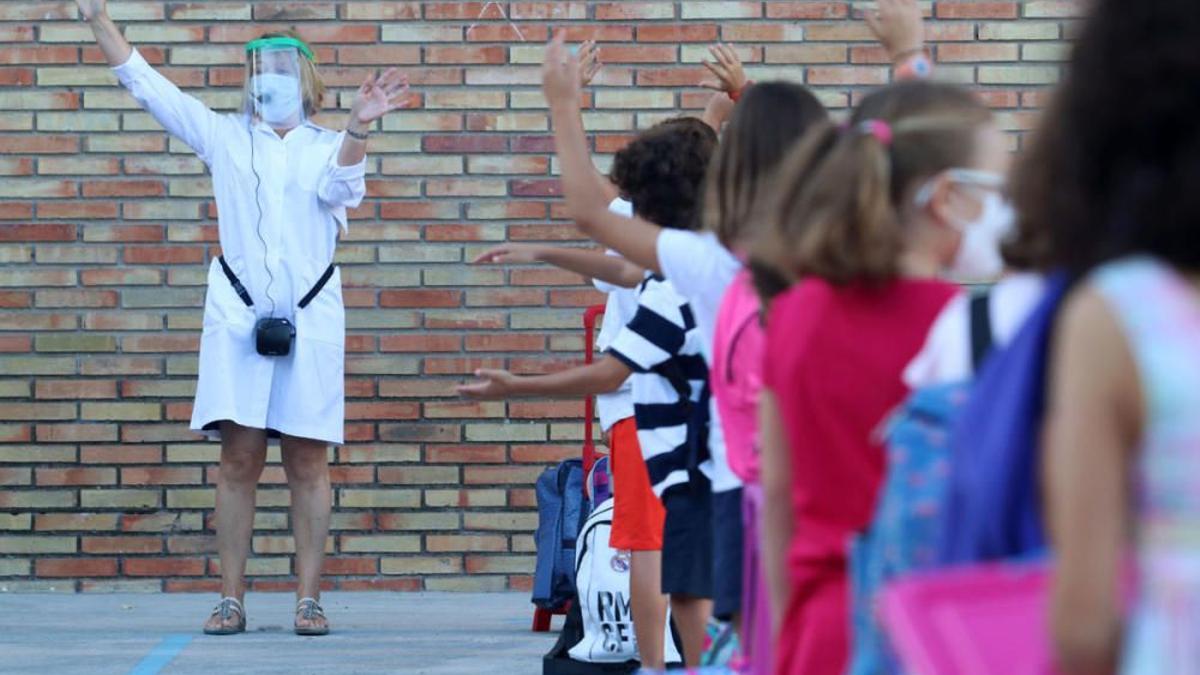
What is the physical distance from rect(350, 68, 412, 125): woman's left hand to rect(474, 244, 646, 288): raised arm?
7.27ft

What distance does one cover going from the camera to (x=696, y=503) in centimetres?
426

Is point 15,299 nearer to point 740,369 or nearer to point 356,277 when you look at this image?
point 356,277

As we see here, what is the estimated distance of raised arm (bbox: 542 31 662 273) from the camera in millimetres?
3471

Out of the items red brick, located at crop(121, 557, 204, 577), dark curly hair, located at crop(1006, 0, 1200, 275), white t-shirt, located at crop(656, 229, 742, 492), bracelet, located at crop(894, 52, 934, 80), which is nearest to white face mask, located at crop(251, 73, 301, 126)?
red brick, located at crop(121, 557, 204, 577)

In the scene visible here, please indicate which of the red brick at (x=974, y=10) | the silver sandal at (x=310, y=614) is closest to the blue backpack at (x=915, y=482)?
the silver sandal at (x=310, y=614)

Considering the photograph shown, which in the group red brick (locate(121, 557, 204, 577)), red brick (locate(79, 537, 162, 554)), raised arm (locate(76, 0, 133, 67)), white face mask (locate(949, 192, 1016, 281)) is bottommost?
red brick (locate(121, 557, 204, 577))

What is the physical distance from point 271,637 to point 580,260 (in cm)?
272

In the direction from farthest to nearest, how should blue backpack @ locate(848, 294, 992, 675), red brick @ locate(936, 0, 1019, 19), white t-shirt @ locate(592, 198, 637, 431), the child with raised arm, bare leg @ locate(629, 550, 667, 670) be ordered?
1. red brick @ locate(936, 0, 1019, 19)
2. white t-shirt @ locate(592, 198, 637, 431)
3. bare leg @ locate(629, 550, 667, 670)
4. the child with raised arm
5. blue backpack @ locate(848, 294, 992, 675)

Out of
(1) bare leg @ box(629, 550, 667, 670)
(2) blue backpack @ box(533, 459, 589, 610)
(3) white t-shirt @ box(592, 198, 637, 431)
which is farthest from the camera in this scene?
(2) blue backpack @ box(533, 459, 589, 610)

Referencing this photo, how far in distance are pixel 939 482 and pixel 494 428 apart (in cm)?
544

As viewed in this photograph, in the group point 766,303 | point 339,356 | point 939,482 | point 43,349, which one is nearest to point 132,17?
point 43,349

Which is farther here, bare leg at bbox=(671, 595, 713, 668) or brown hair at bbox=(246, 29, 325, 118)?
A: brown hair at bbox=(246, 29, 325, 118)

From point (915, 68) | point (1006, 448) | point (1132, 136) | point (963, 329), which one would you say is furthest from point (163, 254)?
point (1132, 136)

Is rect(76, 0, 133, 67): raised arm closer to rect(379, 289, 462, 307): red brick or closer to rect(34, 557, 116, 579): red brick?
rect(379, 289, 462, 307): red brick
